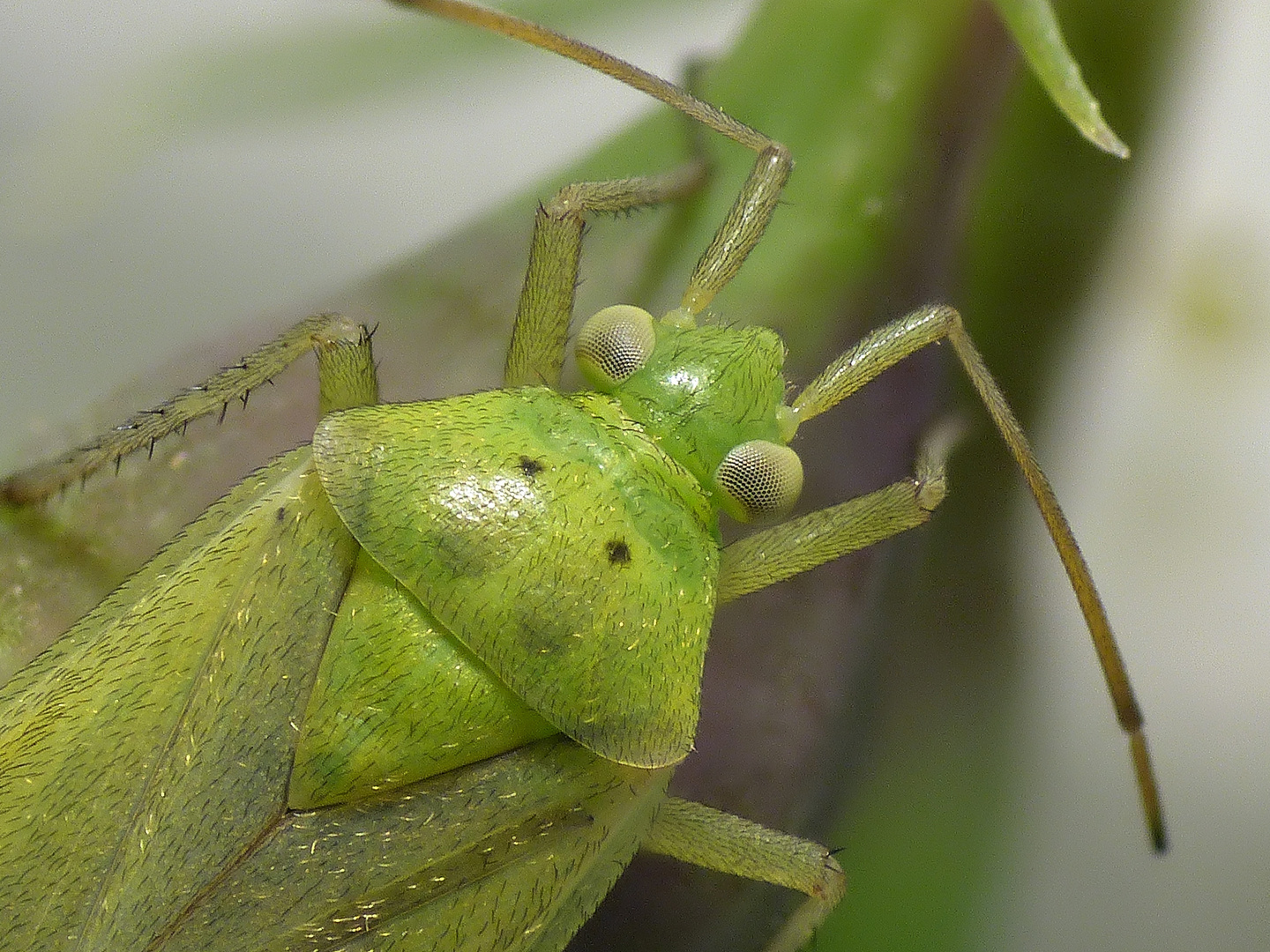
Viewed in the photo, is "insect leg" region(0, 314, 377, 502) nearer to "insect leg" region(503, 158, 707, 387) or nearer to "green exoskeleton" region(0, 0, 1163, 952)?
"green exoskeleton" region(0, 0, 1163, 952)

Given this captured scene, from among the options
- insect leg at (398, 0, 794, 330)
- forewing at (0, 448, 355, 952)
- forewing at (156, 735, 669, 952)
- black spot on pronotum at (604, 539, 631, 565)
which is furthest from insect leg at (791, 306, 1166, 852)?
forewing at (0, 448, 355, 952)

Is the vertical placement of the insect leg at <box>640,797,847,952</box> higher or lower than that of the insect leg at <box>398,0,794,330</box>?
lower

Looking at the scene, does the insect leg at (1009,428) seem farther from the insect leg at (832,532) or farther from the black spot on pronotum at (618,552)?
the black spot on pronotum at (618,552)

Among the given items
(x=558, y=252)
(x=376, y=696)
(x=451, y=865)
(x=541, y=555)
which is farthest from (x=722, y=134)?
(x=451, y=865)

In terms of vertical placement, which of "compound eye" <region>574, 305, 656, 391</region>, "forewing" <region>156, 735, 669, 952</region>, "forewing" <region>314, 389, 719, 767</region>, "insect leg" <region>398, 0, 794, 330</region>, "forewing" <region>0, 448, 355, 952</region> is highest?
"insect leg" <region>398, 0, 794, 330</region>

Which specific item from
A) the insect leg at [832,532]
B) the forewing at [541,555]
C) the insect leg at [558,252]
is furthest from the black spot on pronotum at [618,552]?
the insect leg at [558,252]

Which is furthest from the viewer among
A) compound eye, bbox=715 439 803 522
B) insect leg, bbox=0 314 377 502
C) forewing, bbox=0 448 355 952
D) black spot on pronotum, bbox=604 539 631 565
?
compound eye, bbox=715 439 803 522

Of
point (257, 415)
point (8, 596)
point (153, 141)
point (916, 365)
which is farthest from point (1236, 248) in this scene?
point (8, 596)

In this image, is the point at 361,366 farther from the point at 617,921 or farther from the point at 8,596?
the point at 617,921
